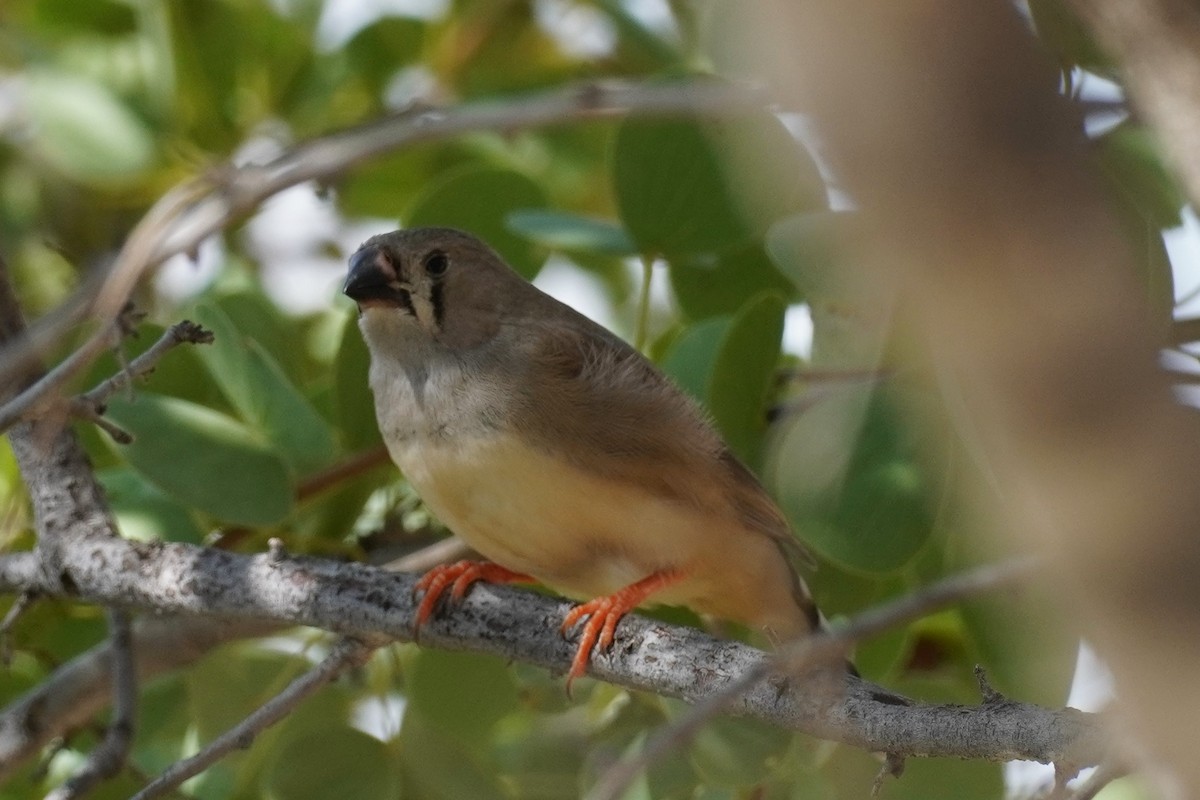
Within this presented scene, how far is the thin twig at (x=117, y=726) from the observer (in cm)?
290

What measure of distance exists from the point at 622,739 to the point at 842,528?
0.86 metres

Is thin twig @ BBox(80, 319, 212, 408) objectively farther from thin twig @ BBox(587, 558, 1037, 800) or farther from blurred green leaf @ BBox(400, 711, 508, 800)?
thin twig @ BBox(587, 558, 1037, 800)

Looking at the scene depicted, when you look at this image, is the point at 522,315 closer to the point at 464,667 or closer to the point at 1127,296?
the point at 464,667

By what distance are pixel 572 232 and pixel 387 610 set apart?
3.74ft

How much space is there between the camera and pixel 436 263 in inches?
147

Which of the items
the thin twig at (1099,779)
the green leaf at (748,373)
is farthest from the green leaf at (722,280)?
the thin twig at (1099,779)

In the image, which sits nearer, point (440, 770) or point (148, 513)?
point (440, 770)

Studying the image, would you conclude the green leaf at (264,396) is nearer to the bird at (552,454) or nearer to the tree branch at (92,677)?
the bird at (552,454)

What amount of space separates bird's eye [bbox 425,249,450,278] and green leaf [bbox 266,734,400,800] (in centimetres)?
117

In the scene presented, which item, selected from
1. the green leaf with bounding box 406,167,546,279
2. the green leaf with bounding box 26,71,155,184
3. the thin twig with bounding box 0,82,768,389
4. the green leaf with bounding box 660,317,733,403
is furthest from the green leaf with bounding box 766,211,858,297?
the green leaf with bounding box 26,71,155,184

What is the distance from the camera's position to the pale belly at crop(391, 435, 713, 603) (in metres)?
3.26

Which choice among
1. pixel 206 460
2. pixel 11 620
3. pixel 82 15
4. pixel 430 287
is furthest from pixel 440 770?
pixel 82 15

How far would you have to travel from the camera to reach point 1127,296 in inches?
Result: 38.4

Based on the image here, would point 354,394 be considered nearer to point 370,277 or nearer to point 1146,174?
point 370,277
